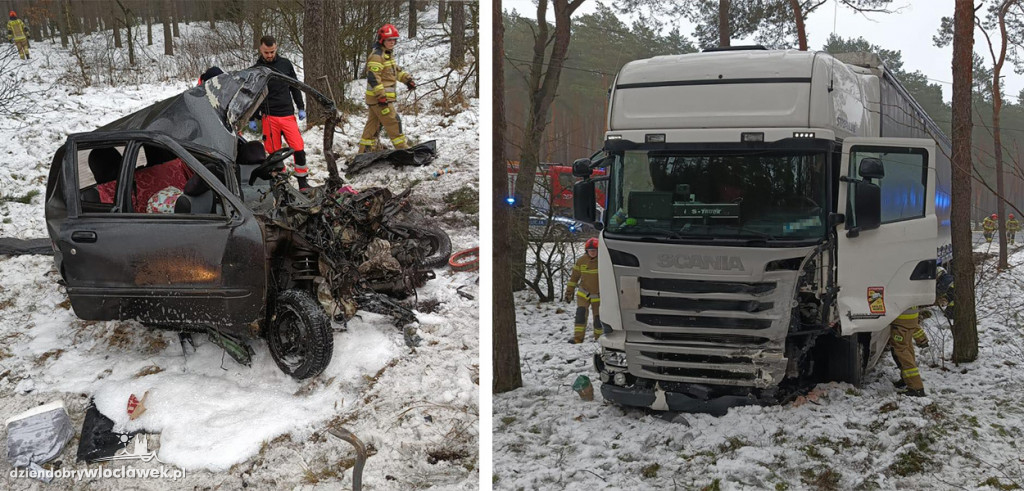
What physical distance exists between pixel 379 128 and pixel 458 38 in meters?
1.32

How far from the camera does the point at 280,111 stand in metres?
5.61

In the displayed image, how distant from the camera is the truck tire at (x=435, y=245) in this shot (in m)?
4.42

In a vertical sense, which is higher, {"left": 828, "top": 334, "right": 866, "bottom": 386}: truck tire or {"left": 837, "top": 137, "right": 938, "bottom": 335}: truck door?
{"left": 837, "top": 137, "right": 938, "bottom": 335}: truck door

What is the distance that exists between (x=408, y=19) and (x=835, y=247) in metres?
3.41

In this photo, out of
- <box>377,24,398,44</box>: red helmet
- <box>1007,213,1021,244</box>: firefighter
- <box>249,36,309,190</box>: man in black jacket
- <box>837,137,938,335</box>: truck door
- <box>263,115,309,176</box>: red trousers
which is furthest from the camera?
<box>1007,213,1021,244</box>: firefighter

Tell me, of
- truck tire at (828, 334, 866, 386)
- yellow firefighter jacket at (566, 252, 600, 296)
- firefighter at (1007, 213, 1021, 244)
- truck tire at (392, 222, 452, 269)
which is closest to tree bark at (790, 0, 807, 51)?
firefighter at (1007, 213, 1021, 244)

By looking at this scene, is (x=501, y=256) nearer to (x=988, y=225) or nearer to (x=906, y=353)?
(x=906, y=353)

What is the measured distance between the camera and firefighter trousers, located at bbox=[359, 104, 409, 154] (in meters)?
4.93

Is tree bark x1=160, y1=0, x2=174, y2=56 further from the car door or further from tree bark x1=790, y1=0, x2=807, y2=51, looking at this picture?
tree bark x1=790, y1=0, x2=807, y2=51

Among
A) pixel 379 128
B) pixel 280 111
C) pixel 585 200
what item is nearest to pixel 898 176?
pixel 585 200

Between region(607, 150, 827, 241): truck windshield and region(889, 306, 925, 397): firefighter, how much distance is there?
1.13m

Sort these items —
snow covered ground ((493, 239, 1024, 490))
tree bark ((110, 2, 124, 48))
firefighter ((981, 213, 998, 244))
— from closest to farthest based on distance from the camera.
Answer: snow covered ground ((493, 239, 1024, 490)) → firefighter ((981, 213, 998, 244)) → tree bark ((110, 2, 124, 48))

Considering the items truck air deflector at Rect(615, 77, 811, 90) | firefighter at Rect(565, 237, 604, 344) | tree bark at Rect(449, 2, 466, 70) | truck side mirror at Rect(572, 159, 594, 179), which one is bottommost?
firefighter at Rect(565, 237, 604, 344)

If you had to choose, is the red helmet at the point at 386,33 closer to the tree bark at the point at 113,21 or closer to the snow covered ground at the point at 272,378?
the snow covered ground at the point at 272,378
